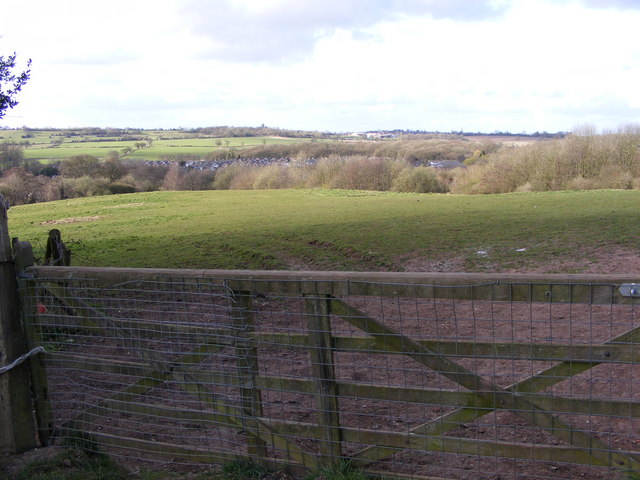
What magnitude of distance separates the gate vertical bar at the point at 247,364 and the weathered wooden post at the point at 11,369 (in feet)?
6.61

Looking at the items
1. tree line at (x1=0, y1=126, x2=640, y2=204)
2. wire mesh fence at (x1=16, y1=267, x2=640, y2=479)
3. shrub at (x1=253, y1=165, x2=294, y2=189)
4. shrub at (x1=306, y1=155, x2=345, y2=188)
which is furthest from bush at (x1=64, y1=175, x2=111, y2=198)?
wire mesh fence at (x1=16, y1=267, x2=640, y2=479)

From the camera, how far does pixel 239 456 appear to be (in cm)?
482

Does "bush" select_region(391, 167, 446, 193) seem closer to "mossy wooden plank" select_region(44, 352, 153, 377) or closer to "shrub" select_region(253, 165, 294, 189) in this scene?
"shrub" select_region(253, 165, 294, 189)

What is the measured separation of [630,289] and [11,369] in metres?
4.81

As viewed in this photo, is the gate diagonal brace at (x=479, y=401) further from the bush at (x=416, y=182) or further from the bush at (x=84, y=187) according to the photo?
the bush at (x=84, y=187)

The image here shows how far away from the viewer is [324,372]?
4.43 m

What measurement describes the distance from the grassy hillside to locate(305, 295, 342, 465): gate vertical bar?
9154mm

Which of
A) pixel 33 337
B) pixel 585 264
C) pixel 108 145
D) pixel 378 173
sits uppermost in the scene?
pixel 108 145

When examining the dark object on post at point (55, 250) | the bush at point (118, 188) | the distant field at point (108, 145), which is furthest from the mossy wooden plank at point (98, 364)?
the distant field at point (108, 145)

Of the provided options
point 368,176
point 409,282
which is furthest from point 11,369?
point 368,176

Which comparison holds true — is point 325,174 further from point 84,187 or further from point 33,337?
point 33,337

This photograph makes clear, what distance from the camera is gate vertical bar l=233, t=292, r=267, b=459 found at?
458 centimetres

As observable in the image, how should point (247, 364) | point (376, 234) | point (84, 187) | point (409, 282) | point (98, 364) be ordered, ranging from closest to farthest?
point (409, 282) → point (247, 364) → point (98, 364) → point (376, 234) → point (84, 187)

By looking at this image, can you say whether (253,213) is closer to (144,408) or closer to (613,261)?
(613,261)
